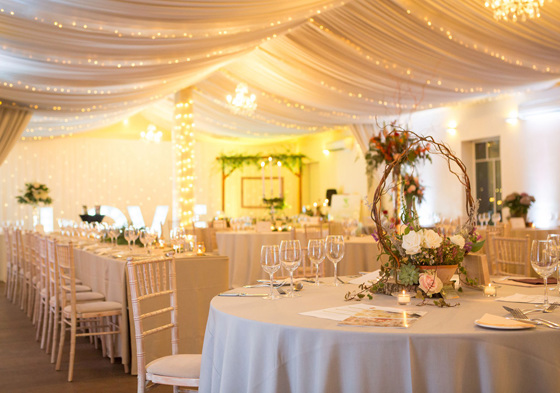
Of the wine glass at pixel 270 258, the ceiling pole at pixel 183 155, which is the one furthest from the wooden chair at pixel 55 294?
the ceiling pole at pixel 183 155

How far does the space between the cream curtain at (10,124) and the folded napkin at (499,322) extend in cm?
981

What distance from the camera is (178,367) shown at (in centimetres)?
316

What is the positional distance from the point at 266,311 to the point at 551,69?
795 centimetres

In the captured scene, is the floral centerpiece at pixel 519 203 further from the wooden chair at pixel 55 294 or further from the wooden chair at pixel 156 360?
the wooden chair at pixel 156 360

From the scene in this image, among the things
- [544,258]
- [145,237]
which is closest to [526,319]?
[544,258]

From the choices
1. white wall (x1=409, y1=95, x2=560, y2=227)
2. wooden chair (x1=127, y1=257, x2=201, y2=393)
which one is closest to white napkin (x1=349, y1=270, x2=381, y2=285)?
wooden chair (x1=127, y1=257, x2=201, y2=393)

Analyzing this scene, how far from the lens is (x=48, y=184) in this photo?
633 inches

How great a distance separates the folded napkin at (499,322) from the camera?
224cm

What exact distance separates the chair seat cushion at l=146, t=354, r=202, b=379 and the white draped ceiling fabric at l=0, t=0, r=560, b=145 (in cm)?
323

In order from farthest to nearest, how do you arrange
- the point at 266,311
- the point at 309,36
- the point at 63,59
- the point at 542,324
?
the point at 309,36, the point at 63,59, the point at 266,311, the point at 542,324

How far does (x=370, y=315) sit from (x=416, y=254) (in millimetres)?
541

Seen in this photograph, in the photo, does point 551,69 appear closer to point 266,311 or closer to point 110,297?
point 110,297

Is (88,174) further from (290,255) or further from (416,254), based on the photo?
(416,254)

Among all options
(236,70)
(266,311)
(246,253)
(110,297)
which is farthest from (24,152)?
(266,311)
